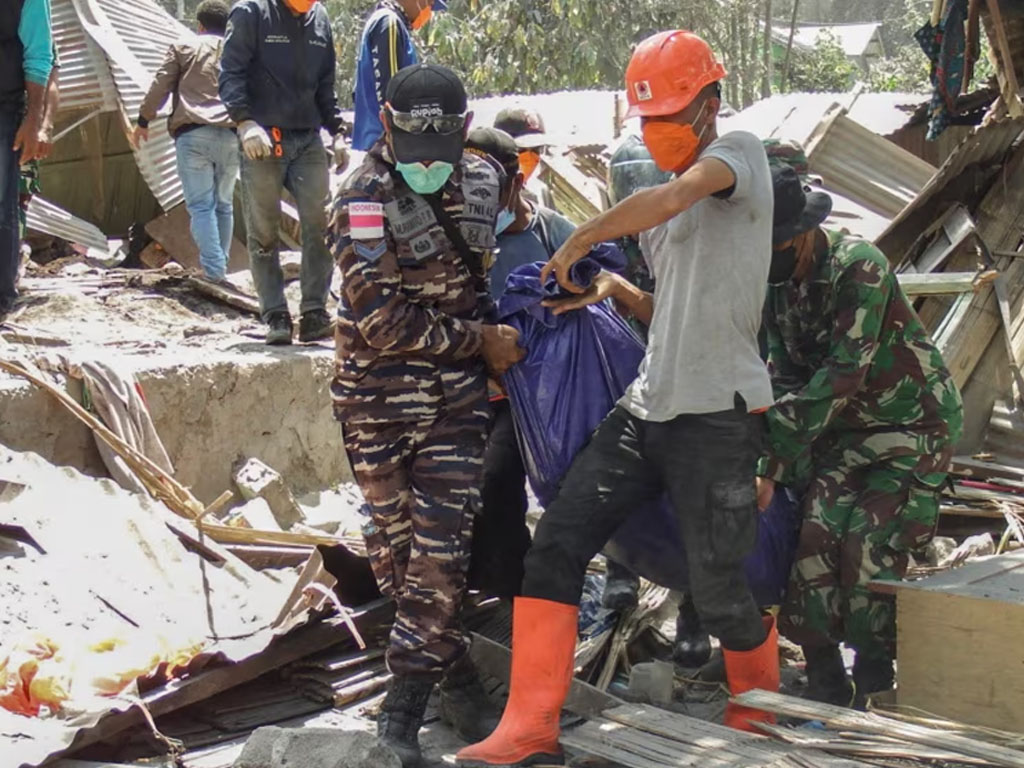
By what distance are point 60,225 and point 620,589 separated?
23.8 ft

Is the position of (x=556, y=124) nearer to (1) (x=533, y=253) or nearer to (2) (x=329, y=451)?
(2) (x=329, y=451)

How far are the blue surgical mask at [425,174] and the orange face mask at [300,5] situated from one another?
3217 mm

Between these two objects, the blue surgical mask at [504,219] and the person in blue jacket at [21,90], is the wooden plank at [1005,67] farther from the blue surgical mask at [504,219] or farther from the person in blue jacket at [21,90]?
the person in blue jacket at [21,90]

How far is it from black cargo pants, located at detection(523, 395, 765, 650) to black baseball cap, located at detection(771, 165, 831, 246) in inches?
23.9

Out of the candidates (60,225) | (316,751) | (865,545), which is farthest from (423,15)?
(60,225)

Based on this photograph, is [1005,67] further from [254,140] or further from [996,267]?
[254,140]

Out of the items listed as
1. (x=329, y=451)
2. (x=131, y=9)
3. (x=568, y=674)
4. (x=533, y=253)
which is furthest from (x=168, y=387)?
(x=131, y=9)

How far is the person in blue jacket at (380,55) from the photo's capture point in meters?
6.41

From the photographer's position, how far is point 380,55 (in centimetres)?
643

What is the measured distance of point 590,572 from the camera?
5.36m

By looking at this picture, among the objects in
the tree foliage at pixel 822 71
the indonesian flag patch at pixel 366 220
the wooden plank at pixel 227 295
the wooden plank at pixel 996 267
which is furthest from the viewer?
the tree foliage at pixel 822 71

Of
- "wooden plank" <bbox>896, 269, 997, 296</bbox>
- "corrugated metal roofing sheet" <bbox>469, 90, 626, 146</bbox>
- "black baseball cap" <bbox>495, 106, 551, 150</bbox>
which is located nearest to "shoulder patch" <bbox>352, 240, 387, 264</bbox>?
"black baseball cap" <bbox>495, 106, 551, 150</bbox>

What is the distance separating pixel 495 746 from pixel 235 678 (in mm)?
1143

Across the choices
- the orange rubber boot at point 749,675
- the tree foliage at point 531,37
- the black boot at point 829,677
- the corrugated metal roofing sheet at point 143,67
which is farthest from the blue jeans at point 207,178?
the tree foliage at point 531,37
